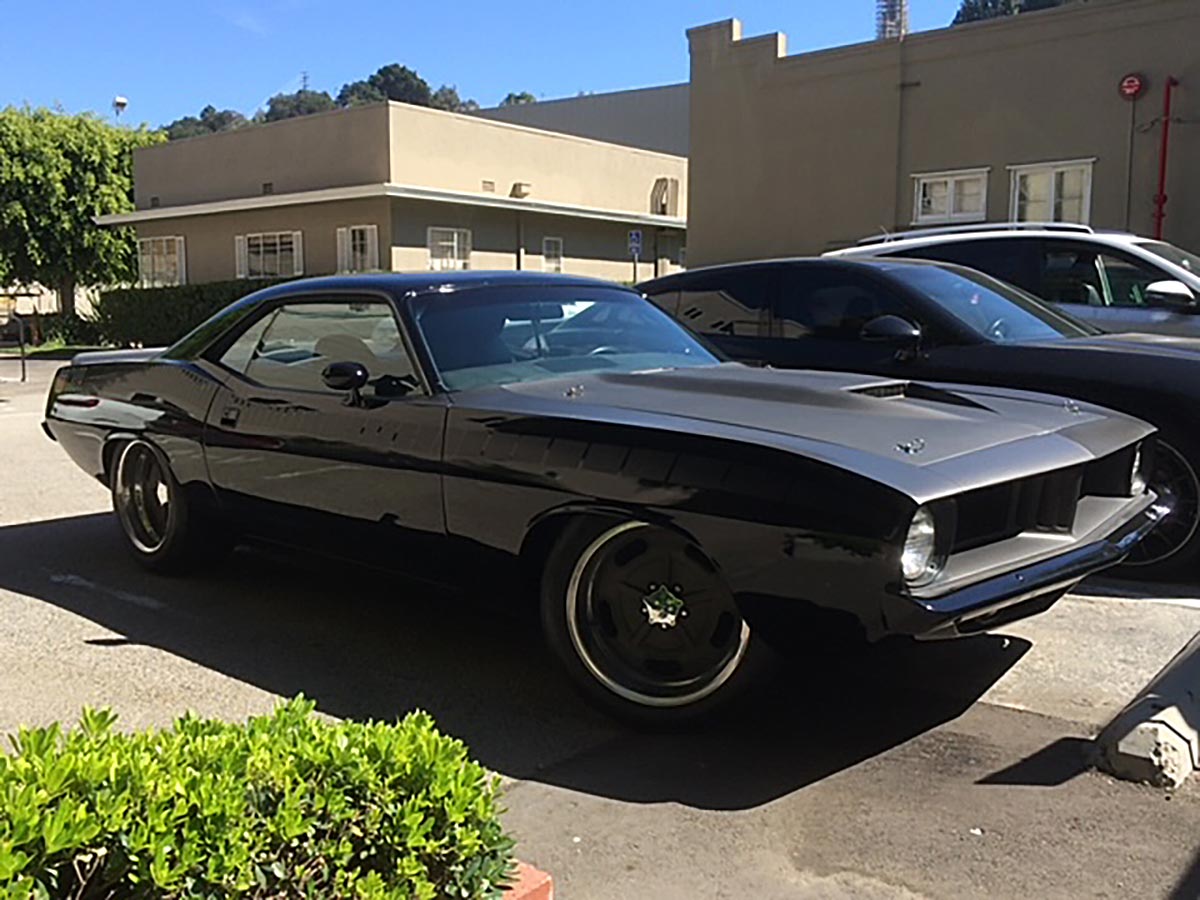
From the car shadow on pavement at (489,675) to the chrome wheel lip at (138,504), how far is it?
0.18 metres

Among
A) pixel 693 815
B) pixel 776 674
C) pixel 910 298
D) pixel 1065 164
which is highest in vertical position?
pixel 1065 164

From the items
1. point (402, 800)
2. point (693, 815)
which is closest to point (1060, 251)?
point (693, 815)

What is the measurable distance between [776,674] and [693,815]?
21.3 inches

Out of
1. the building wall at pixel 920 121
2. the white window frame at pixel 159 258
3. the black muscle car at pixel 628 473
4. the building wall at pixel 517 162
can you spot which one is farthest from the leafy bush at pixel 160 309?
the black muscle car at pixel 628 473

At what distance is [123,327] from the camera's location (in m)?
29.4

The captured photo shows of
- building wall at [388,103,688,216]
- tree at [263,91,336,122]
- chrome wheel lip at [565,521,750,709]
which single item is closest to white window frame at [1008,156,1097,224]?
building wall at [388,103,688,216]

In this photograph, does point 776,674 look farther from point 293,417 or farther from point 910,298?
point 910,298

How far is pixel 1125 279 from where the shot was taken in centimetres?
812

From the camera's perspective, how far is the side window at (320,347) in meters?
4.72

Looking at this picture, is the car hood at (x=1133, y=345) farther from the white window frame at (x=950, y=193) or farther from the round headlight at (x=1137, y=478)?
the white window frame at (x=950, y=193)

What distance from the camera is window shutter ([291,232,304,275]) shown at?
26.6 m

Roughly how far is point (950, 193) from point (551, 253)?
39.8ft

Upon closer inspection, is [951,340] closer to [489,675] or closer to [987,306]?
[987,306]

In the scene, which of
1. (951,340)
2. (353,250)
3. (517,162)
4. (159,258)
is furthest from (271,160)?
(951,340)
